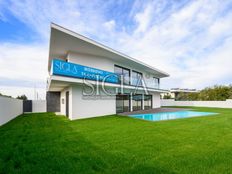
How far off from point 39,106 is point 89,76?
1161 centimetres

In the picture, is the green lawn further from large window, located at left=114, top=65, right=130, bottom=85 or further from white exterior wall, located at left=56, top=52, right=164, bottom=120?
large window, located at left=114, top=65, right=130, bottom=85

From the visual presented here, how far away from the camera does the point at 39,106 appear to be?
1867 cm

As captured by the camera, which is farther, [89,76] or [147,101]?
[147,101]

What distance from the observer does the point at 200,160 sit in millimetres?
3496

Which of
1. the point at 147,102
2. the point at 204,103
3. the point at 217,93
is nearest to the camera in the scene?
the point at 147,102

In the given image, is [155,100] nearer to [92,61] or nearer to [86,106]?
[92,61]

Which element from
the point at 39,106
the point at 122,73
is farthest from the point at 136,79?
the point at 39,106

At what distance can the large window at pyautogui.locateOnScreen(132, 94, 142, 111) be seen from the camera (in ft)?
57.3

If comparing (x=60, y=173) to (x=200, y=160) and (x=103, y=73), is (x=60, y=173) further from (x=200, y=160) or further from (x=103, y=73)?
(x=103, y=73)

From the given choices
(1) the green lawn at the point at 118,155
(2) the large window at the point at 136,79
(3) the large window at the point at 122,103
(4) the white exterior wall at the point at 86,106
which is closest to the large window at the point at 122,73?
(2) the large window at the point at 136,79

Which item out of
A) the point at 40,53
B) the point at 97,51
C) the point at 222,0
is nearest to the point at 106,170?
the point at 97,51

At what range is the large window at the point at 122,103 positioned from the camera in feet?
50.2

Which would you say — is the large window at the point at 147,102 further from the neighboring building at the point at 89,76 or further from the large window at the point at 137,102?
the neighboring building at the point at 89,76

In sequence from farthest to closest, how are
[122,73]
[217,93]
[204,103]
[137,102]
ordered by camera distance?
1. [217,93]
2. [204,103]
3. [137,102]
4. [122,73]
